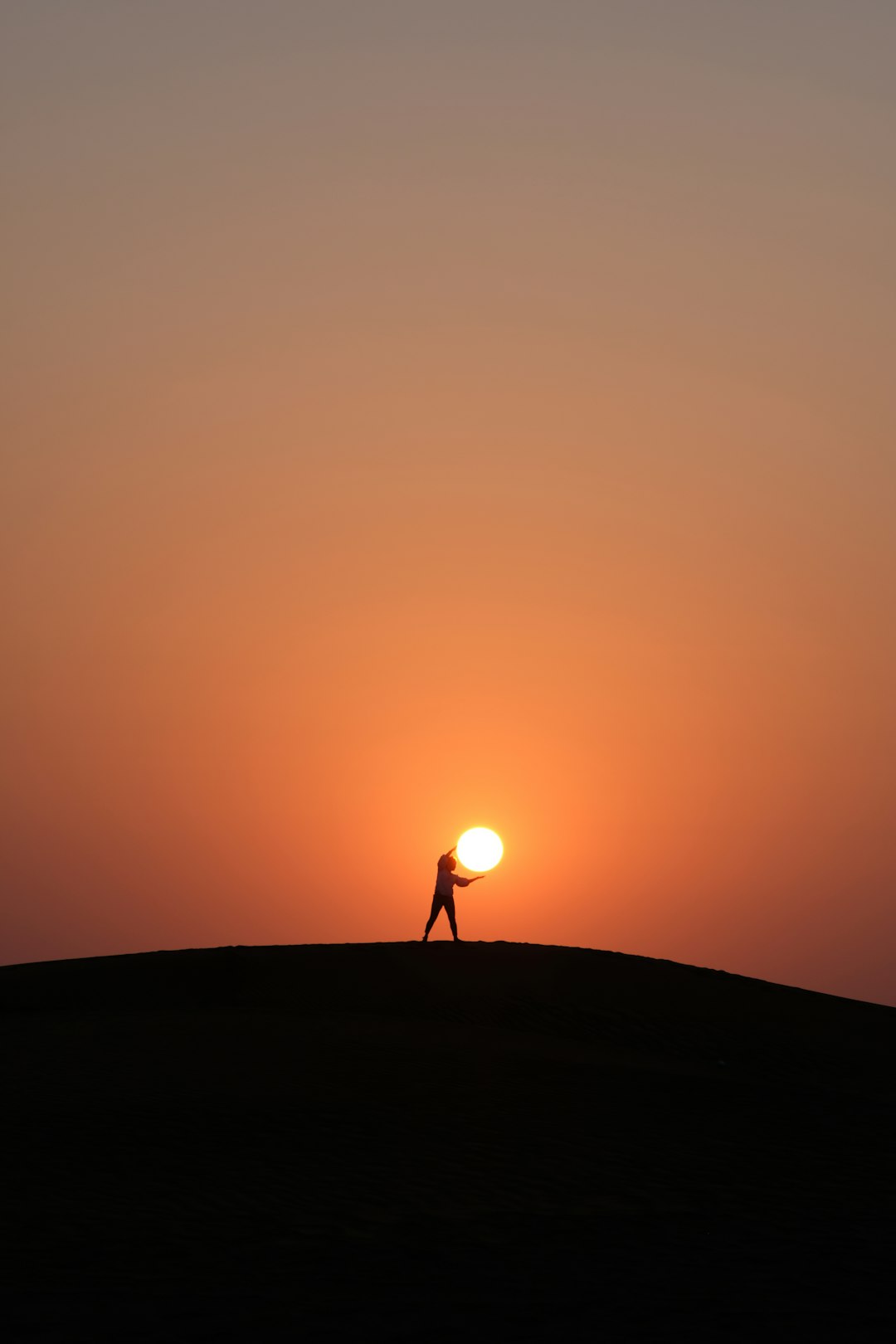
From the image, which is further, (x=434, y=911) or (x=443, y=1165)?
(x=434, y=911)

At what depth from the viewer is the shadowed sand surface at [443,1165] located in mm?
9148

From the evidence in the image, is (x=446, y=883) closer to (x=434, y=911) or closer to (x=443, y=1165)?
(x=434, y=911)

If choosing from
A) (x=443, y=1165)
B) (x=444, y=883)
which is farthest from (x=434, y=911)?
(x=443, y=1165)

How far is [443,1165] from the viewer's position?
12938mm

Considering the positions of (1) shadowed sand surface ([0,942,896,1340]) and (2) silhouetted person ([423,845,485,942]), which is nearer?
(1) shadowed sand surface ([0,942,896,1340])

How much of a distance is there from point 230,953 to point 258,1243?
17959 mm

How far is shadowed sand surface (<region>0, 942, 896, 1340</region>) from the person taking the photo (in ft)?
30.0

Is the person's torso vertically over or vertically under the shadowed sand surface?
over

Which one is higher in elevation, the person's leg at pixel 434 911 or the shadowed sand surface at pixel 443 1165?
the person's leg at pixel 434 911

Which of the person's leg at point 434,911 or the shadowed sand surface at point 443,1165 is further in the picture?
the person's leg at point 434,911

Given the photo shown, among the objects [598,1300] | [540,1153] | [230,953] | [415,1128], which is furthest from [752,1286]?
[230,953]

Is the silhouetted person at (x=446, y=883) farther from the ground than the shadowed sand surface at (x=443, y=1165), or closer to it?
farther from the ground

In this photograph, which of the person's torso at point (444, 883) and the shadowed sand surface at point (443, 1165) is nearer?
the shadowed sand surface at point (443, 1165)

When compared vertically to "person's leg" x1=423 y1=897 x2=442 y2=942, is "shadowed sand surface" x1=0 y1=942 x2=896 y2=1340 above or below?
below
